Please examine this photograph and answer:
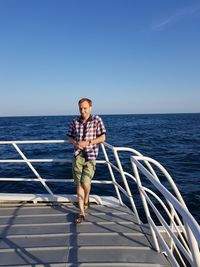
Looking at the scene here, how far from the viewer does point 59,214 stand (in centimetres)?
455

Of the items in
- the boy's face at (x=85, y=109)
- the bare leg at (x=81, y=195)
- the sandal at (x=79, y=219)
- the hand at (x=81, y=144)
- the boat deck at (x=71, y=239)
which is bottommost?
the boat deck at (x=71, y=239)

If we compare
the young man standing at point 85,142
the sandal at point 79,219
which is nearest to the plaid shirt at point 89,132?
the young man standing at point 85,142

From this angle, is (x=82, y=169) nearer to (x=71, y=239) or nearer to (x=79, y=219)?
(x=79, y=219)

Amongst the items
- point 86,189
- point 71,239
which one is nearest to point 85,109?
point 86,189

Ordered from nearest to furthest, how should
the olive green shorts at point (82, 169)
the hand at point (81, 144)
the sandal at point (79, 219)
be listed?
the sandal at point (79, 219)
the hand at point (81, 144)
the olive green shorts at point (82, 169)

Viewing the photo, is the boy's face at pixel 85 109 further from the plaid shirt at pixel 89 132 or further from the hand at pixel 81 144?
the hand at pixel 81 144

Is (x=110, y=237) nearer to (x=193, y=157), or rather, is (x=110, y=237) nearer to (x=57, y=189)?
(x=57, y=189)

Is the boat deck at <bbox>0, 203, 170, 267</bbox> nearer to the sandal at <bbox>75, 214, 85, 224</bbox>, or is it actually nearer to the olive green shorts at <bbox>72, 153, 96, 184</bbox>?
the sandal at <bbox>75, 214, 85, 224</bbox>

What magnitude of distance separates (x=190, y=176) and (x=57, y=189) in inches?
220

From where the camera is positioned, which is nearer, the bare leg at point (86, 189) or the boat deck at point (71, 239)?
the boat deck at point (71, 239)

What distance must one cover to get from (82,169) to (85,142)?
452mm

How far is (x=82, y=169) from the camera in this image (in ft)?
14.9

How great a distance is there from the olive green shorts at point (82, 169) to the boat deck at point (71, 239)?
0.54 meters

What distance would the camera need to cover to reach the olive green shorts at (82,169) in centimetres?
447
